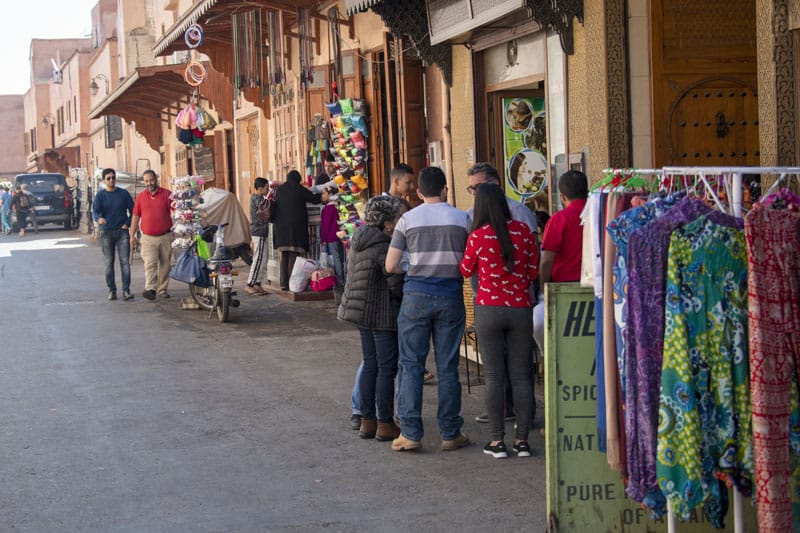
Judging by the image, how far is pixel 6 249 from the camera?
108ft

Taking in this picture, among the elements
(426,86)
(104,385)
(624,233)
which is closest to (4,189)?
(426,86)

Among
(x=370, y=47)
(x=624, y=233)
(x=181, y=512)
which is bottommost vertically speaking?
(x=181, y=512)

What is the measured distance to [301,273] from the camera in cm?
1596

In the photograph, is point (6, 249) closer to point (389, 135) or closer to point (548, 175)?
point (389, 135)

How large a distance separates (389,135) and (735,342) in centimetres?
1115

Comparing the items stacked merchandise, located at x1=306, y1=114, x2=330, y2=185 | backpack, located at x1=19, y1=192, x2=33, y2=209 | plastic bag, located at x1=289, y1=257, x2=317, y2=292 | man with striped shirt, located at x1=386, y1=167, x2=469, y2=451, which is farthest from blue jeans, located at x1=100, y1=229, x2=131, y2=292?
backpack, located at x1=19, y1=192, x2=33, y2=209

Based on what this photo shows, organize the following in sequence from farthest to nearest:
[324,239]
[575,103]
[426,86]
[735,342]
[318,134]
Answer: [318,134]
[324,239]
[426,86]
[575,103]
[735,342]

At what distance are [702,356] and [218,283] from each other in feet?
34.5

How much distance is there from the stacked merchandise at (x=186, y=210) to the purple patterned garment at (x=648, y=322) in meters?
11.2

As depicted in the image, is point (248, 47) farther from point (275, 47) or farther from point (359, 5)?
point (359, 5)

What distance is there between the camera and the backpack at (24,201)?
43.5 metres

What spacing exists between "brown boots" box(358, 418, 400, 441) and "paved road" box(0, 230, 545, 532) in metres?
0.11

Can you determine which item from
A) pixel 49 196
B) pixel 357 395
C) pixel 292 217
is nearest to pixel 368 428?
pixel 357 395

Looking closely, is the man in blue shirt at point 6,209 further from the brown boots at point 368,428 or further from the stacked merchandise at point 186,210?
the brown boots at point 368,428
